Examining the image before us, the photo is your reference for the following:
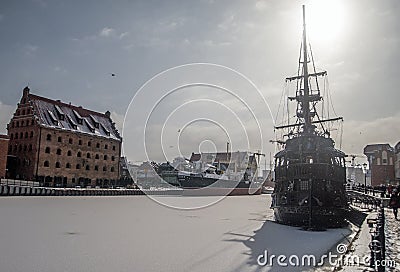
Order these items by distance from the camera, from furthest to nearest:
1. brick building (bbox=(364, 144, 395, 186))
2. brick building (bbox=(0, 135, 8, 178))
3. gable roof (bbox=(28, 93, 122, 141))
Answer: brick building (bbox=(364, 144, 395, 186))
gable roof (bbox=(28, 93, 122, 141))
brick building (bbox=(0, 135, 8, 178))

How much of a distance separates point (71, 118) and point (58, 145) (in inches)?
290

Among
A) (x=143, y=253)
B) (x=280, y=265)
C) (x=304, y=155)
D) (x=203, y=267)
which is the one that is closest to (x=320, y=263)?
(x=280, y=265)

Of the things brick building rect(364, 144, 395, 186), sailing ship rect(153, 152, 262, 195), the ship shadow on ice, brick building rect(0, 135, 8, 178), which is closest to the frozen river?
the ship shadow on ice

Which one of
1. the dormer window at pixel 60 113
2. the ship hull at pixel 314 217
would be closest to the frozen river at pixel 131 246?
the ship hull at pixel 314 217

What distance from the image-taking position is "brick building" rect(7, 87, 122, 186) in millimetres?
55000

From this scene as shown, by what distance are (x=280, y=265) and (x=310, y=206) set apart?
37.4ft

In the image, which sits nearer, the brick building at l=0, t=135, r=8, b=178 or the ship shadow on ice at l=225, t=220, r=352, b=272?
the ship shadow on ice at l=225, t=220, r=352, b=272

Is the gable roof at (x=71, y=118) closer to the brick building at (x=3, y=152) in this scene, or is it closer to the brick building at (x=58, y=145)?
the brick building at (x=58, y=145)

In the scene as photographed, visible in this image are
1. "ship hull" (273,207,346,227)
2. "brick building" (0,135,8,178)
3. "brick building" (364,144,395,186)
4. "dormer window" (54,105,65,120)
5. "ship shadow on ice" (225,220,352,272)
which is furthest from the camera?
"brick building" (364,144,395,186)

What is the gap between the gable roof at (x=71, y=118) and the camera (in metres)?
58.0

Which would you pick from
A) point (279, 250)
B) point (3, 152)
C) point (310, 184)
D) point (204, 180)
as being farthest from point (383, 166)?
point (279, 250)

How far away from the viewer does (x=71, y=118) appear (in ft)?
209

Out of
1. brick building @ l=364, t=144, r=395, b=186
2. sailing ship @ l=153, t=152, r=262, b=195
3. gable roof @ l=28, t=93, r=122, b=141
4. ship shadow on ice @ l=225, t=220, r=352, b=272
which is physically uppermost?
gable roof @ l=28, t=93, r=122, b=141

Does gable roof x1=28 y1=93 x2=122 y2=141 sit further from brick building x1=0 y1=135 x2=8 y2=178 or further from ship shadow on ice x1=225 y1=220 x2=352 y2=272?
ship shadow on ice x1=225 y1=220 x2=352 y2=272
